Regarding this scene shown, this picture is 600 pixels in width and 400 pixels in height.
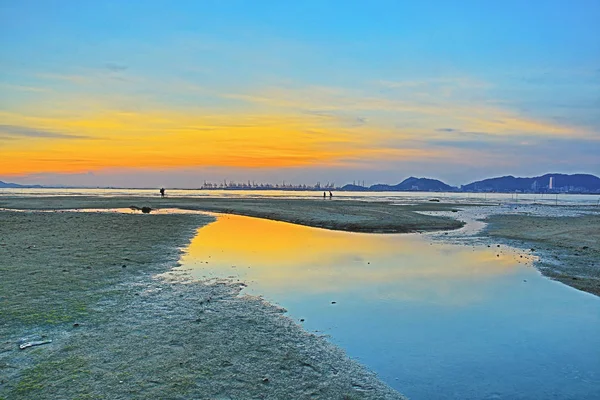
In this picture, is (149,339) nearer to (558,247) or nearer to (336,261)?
(336,261)

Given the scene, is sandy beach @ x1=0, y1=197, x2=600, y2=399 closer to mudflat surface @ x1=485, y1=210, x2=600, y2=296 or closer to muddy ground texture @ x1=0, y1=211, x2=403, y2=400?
muddy ground texture @ x1=0, y1=211, x2=403, y2=400

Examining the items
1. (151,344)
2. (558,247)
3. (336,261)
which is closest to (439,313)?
(151,344)

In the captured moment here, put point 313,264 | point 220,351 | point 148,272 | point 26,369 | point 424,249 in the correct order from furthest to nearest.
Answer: point 424,249, point 313,264, point 148,272, point 220,351, point 26,369

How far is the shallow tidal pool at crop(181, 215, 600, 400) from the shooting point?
8.28 metres

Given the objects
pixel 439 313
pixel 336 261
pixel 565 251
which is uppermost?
pixel 565 251

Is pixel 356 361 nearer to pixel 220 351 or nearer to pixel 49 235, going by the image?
pixel 220 351

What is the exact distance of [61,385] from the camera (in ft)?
23.2

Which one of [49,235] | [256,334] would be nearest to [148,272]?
[256,334]

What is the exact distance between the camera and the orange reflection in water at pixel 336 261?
17.1 m

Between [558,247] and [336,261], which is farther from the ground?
[558,247]

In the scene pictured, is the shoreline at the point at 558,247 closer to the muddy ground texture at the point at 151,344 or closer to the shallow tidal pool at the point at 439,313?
the shallow tidal pool at the point at 439,313

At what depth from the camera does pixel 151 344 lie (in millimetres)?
9070

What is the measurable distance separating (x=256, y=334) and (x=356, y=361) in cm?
258

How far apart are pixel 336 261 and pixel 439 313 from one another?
891 centimetres
